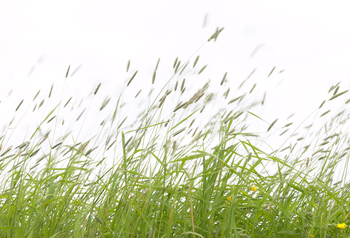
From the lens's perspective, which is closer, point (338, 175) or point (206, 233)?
point (206, 233)

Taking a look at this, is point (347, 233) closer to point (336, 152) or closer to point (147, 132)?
point (336, 152)

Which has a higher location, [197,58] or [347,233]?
[197,58]

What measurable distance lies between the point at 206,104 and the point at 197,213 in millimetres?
701

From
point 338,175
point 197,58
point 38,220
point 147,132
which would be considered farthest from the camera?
point 338,175

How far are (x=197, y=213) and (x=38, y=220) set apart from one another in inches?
29.3

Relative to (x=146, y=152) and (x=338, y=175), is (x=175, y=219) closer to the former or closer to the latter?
(x=146, y=152)

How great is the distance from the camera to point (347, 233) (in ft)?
5.84

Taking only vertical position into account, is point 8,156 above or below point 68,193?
above

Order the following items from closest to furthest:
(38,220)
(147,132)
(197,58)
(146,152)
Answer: (38,220), (146,152), (147,132), (197,58)

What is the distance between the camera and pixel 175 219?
1.45 meters

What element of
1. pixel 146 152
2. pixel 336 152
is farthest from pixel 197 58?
pixel 336 152

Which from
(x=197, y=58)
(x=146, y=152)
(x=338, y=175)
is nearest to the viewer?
(x=146, y=152)

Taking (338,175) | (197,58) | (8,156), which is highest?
(197,58)

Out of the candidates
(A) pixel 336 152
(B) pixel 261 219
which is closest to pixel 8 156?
(B) pixel 261 219
